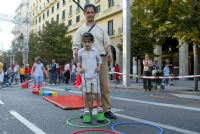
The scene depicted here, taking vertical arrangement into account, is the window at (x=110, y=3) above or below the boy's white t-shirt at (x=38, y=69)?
above

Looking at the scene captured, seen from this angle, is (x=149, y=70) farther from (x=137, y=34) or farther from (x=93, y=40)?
(x=137, y=34)

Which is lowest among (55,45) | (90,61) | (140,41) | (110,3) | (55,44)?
(90,61)

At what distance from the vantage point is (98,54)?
6.47 meters

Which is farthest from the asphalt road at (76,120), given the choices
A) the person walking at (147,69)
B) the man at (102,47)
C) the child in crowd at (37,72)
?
the person walking at (147,69)

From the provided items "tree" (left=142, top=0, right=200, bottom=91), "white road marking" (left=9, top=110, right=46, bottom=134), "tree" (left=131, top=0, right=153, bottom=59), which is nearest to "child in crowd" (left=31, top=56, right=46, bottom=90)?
"tree" (left=142, top=0, right=200, bottom=91)

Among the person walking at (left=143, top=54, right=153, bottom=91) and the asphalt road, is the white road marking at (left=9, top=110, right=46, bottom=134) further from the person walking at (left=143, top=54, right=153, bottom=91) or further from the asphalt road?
the person walking at (left=143, top=54, right=153, bottom=91)

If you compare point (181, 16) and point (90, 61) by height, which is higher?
point (181, 16)

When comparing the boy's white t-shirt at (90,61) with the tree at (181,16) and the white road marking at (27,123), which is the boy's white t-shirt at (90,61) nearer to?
the white road marking at (27,123)

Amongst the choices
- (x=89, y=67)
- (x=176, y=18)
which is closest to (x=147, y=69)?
(x=176, y=18)

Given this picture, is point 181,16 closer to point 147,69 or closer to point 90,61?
point 147,69

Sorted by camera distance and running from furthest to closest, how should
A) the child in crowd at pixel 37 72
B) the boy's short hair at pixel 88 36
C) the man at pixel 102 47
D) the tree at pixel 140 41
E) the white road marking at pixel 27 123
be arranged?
the tree at pixel 140 41
the child in crowd at pixel 37 72
the man at pixel 102 47
the boy's short hair at pixel 88 36
the white road marking at pixel 27 123

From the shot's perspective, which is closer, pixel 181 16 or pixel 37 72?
pixel 181 16

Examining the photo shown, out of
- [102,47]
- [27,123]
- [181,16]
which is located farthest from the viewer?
[181,16]

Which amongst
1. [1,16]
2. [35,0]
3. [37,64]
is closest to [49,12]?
[35,0]
